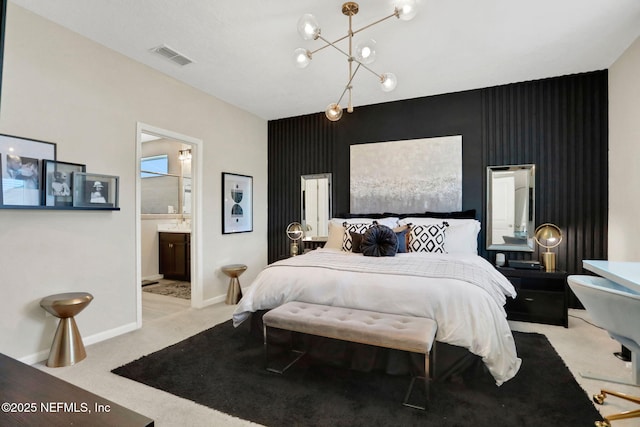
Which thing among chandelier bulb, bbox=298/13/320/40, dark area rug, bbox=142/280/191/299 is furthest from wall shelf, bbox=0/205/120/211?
chandelier bulb, bbox=298/13/320/40

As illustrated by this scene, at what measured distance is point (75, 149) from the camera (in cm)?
284

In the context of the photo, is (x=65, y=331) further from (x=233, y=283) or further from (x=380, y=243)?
(x=380, y=243)

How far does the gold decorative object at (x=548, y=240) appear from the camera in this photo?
3541 millimetres

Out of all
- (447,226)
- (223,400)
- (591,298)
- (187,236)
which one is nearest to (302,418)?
(223,400)

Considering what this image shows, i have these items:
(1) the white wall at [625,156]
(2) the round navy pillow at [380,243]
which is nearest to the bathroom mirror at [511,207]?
(1) the white wall at [625,156]

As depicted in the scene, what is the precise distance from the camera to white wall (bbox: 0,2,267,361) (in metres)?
2.46

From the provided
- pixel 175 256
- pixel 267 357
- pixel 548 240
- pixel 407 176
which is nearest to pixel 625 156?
pixel 548 240

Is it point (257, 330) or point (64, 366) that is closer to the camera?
point (64, 366)

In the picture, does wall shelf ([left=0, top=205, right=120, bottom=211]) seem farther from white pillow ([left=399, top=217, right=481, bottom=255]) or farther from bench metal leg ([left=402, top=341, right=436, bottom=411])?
white pillow ([left=399, top=217, right=481, bottom=255])

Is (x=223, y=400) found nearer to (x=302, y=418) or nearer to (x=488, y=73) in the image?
(x=302, y=418)

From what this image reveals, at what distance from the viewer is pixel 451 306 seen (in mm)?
2199

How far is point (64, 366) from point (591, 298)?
352 cm

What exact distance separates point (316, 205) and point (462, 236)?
2216 mm

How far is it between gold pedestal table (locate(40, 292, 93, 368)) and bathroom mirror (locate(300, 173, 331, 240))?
2.99 metres
